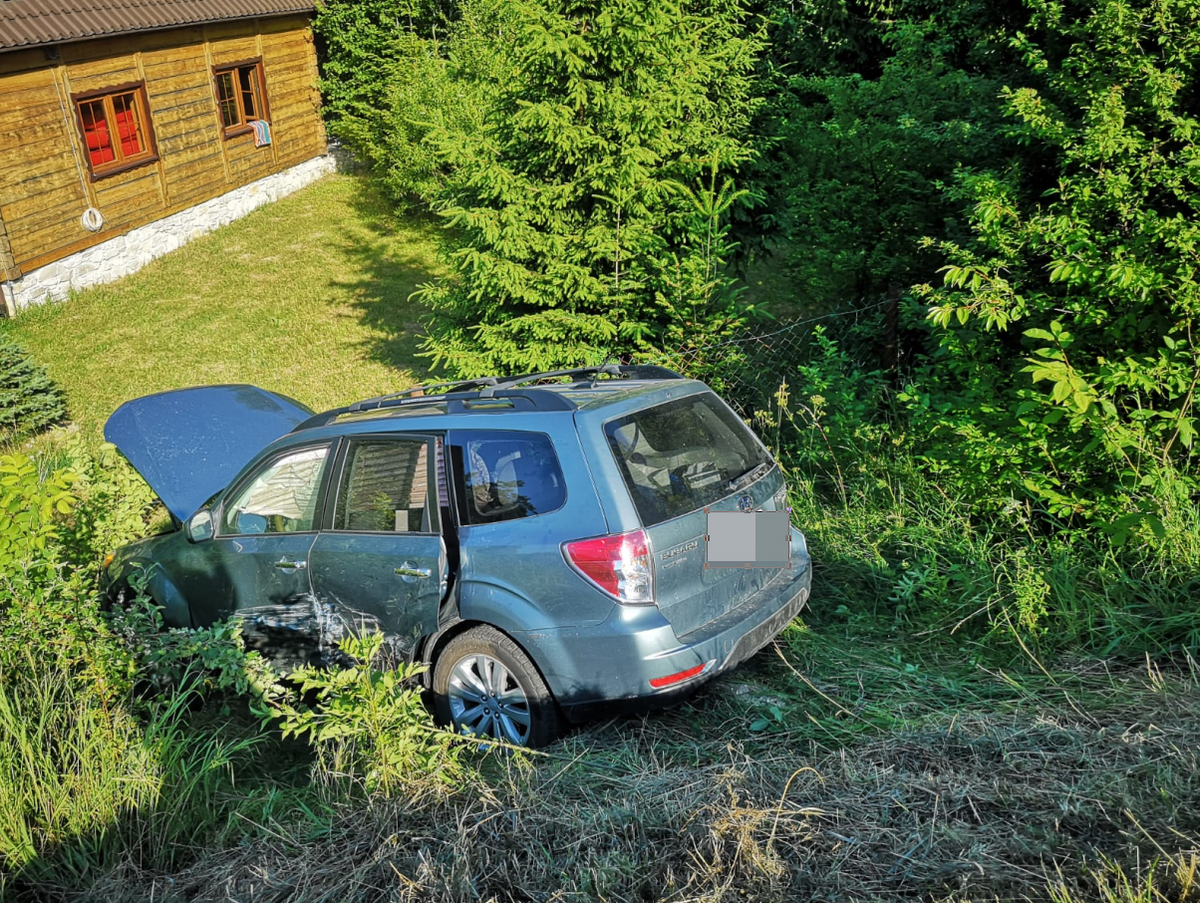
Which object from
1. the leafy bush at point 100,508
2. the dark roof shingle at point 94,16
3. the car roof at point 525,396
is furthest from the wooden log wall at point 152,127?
the car roof at point 525,396

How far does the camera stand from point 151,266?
1677 cm

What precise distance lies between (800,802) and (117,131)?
56.7 feet

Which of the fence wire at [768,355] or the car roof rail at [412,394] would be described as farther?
the fence wire at [768,355]

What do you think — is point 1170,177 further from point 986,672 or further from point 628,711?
point 628,711

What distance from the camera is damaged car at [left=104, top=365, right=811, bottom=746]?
3930 millimetres

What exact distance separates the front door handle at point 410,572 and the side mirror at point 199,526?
154cm

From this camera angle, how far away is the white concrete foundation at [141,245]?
14422mm

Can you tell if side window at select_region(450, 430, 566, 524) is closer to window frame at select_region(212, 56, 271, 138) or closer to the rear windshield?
the rear windshield

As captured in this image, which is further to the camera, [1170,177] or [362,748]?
[1170,177]

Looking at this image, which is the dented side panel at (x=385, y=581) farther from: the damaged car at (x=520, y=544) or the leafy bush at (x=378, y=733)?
the leafy bush at (x=378, y=733)

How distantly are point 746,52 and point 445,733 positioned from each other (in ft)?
27.9

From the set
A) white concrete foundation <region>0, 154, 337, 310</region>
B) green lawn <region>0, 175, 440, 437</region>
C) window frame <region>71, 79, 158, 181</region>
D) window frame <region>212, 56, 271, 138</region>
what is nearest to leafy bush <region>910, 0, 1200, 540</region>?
green lawn <region>0, 175, 440, 437</region>

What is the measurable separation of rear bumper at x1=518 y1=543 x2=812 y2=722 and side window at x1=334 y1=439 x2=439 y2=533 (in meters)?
0.88

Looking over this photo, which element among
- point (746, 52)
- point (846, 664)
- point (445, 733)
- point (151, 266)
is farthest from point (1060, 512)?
point (151, 266)
